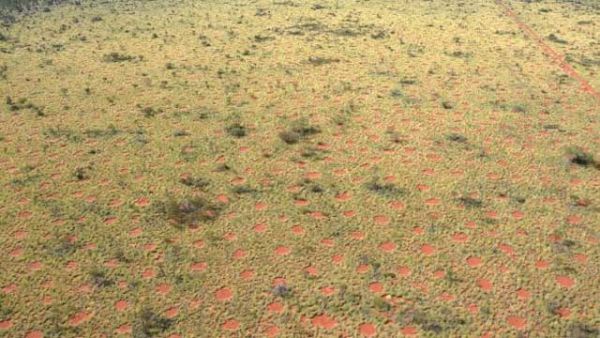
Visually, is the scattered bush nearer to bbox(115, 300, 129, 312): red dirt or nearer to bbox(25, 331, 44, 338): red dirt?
bbox(115, 300, 129, 312): red dirt

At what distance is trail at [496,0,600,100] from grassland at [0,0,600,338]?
249 millimetres

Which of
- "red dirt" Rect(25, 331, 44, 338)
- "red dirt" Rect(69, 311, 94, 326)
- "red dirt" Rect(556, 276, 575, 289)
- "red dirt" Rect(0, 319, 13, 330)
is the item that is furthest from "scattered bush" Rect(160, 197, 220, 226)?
"red dirt" Rect(556, 276, 575, 289)

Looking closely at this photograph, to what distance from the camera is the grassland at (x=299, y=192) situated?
29.6 ft

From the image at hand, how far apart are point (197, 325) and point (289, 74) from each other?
44.1ft

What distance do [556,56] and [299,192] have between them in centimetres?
1630

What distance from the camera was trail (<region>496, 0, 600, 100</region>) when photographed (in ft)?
62.7

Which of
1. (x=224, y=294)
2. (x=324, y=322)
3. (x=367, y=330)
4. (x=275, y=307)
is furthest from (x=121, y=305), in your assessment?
(x=367, y=330)

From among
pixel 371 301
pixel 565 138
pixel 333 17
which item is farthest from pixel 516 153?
pixel 333 17

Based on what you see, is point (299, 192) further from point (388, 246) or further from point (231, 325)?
point (231, 325)

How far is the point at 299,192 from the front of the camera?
40.9ft

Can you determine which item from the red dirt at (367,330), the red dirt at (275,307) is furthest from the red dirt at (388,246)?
the red dirt at (275,307)

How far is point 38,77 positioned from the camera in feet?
67.4

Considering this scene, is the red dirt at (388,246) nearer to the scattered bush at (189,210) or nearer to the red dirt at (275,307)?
the red dirt at (275,307)

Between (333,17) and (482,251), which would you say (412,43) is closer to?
(333,17)
